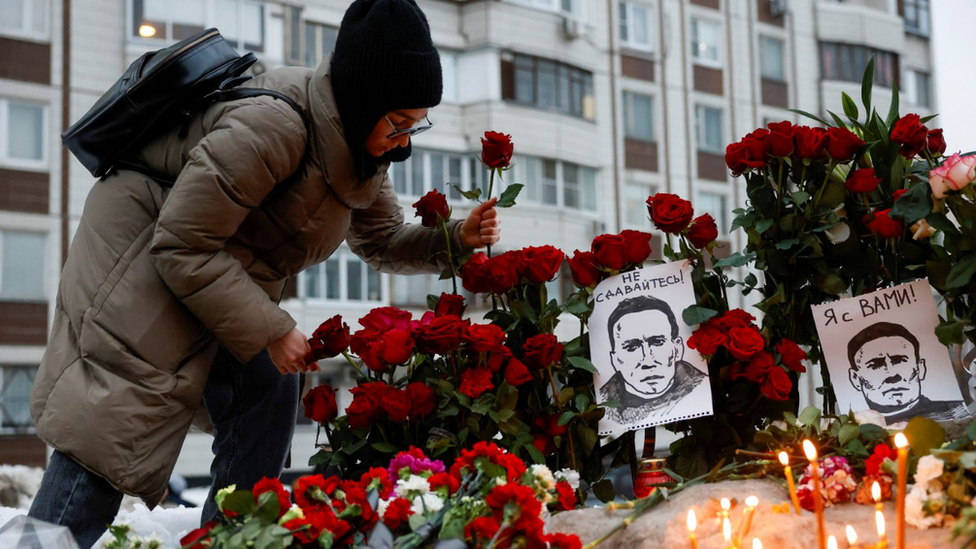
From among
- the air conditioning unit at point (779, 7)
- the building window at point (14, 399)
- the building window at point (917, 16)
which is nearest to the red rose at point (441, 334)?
the building window at point (14, 399)

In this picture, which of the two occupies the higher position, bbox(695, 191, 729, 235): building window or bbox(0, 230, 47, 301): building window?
bbox(695, 191, 729, 235): building window

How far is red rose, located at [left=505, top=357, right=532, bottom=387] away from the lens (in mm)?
1532

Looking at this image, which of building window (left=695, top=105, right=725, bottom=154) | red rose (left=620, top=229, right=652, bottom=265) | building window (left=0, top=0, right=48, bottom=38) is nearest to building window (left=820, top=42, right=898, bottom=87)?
building window (left=695, top=105, right=725, bottom=154)

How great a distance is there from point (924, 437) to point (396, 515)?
59cm

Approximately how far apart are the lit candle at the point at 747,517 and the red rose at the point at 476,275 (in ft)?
1.97

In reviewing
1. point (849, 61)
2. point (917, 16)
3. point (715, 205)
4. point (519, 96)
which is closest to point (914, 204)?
point (519, 96)

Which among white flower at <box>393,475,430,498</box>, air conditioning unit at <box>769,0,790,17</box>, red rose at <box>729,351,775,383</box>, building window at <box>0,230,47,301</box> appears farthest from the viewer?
air conditioning unit at <box>769,0,790,17</box>

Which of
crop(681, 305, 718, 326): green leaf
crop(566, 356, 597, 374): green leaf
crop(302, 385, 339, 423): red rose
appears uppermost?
crop(681, 305, 718, 326): green leaf

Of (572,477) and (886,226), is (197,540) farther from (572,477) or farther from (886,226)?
(886,226)

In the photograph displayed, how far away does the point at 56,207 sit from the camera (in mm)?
9031

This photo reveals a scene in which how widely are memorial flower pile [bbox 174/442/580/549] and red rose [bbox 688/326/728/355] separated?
423 millimetres

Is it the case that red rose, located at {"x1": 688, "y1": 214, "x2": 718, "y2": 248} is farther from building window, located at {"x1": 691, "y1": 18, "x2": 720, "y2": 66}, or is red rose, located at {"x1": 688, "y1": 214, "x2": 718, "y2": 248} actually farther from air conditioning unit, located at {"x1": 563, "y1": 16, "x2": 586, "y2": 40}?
building window, located at {"x1": 691, "y1": 18, "x2": 720, "y2": 66}

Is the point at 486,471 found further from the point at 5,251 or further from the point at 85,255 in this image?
the point at 5,251

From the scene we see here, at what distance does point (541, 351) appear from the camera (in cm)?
153
